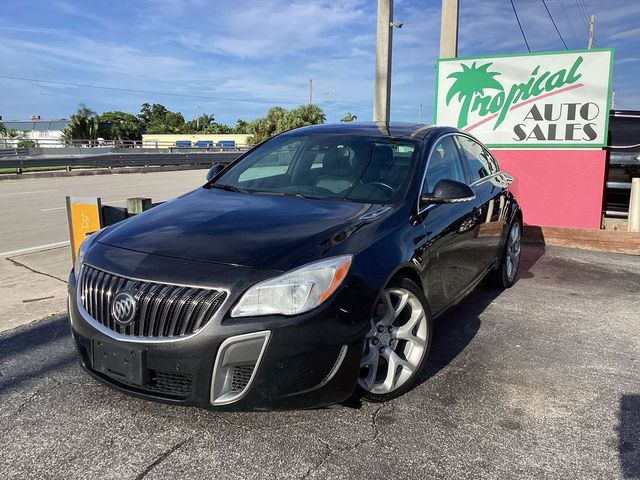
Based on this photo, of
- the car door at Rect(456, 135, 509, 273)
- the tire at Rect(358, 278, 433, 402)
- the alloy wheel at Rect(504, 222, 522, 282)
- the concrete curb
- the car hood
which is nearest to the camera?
the car hood

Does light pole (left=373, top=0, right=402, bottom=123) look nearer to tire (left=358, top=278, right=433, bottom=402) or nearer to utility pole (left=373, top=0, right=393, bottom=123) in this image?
utility pole (left=373, top=0, right=393, bottom=123)

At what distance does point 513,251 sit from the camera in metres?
5.82

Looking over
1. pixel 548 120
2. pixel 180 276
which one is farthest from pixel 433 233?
pixel 548 120

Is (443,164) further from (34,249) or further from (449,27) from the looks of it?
(449,27)

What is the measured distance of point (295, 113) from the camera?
198ft

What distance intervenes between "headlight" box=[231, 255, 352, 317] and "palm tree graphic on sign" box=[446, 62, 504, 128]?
22.1ft

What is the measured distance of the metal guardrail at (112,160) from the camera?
22894 mm

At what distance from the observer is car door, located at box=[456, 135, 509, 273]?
15.3ft

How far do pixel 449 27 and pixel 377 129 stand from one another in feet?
21.1

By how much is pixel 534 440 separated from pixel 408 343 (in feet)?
2.73

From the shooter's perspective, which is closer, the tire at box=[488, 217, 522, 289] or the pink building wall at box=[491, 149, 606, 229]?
the tire at box=[488, 217, 522, 289]

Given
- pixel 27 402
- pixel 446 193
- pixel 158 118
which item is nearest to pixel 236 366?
pixel 27 402

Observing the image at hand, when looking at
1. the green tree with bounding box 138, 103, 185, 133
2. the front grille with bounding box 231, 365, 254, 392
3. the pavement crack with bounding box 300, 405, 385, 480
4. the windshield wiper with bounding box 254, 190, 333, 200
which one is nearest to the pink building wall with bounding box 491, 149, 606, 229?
the windshield wiper with bounding box 254, 190, 333, 200

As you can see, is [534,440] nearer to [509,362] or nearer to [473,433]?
[473,433]
